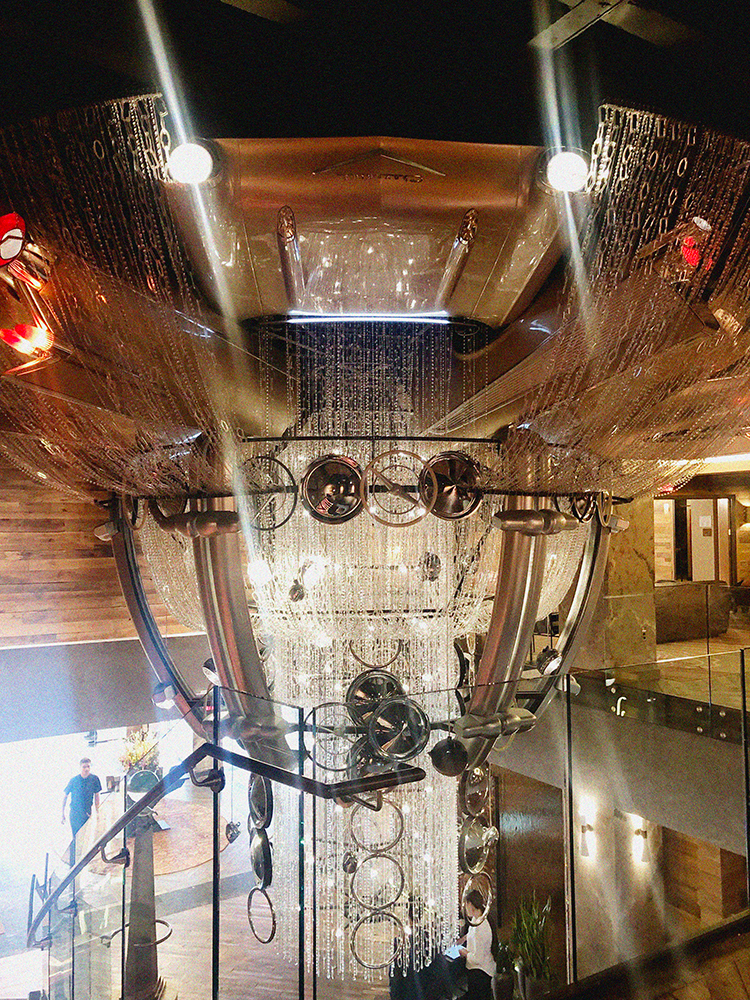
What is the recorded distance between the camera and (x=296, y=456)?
7.91 feet

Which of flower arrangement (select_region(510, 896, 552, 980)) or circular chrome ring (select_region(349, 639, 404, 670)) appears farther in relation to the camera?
flower arrangement (select_region(510, 896, 552, 980))

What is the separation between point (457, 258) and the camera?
74.4 inches

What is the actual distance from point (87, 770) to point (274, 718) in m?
4.63

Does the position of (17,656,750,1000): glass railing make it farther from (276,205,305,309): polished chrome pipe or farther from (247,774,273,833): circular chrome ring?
(276,205,305,309): polished chrome pipe

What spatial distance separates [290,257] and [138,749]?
4549mm

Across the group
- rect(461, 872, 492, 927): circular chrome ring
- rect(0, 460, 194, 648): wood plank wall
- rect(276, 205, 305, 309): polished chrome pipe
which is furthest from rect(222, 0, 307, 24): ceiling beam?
rect(0, 460, 194, 648): wood plank wall

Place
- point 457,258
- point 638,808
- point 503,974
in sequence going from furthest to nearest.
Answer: point 503,974 < point 638,808 < point 457,258

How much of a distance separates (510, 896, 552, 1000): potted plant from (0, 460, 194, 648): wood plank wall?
3.49 metres

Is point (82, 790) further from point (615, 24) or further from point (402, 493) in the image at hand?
point (615, 24)

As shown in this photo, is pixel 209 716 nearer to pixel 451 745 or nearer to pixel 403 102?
pixel 451 745

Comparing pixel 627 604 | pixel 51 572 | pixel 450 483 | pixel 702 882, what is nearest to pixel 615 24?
pixel 450 483

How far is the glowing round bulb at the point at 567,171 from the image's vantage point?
5.41ft

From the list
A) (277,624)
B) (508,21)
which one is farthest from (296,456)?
(508,21)

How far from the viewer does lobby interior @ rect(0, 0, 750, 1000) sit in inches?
61.2
